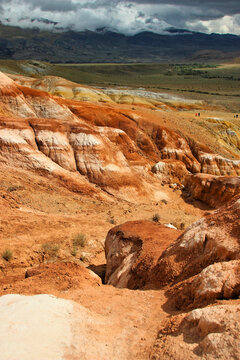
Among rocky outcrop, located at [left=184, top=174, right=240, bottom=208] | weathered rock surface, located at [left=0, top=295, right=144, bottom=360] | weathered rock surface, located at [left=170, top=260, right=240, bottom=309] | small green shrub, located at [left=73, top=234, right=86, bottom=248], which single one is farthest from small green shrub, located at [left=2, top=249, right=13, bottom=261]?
rocky outcrop, located at [left=184, top=174, right=240, bottom=208]

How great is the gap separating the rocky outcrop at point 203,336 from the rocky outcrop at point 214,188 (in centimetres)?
2139

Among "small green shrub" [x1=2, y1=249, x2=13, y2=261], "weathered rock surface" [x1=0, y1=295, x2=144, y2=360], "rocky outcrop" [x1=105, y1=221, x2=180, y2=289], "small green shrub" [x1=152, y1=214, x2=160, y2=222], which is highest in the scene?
"weathered rock surface" [x1=0, y1=295, x2=144, y2=360]

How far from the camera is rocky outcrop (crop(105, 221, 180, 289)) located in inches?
390

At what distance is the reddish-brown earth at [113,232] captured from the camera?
5934mm

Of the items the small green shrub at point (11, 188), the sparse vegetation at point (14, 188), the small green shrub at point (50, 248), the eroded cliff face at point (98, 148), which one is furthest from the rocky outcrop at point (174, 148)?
the small green shrub at point (50, 248)

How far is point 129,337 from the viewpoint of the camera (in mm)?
6273

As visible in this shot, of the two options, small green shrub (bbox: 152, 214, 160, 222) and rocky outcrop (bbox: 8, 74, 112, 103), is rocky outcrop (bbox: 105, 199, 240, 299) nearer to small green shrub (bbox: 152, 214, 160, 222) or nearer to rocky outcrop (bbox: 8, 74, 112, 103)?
small green shrub (bbox: 152, 214, 160, 222)

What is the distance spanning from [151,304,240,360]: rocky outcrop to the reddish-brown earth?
0.07 ft

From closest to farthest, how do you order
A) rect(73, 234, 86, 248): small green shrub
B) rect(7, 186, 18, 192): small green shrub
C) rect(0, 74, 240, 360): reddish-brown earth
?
rect(0, 74, 240, 360): reddish-brown earth
rect(73, 234, 86, 248): small green shrub
rect(7, 186, 18, 192): small green shrub

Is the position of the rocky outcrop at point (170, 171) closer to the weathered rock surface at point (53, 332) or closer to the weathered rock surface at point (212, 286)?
the weathered rock surface at point (212, 286)

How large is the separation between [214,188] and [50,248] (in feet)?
56.3

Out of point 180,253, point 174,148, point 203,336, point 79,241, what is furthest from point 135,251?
point 174,148

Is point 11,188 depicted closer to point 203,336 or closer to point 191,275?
point 191,275

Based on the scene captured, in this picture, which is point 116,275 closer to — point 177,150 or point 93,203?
point 93,203
